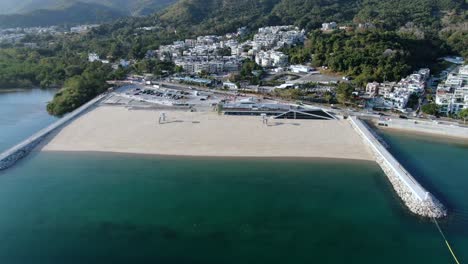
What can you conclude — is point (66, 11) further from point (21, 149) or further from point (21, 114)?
point (21, 149)

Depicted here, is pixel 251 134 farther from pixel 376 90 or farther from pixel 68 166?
pixel 376 90

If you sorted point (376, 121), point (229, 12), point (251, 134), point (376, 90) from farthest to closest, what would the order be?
point (229, 12) < point (376, 90) < point (376, 121) < point (251, 134)

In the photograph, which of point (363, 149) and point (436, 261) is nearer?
point (436, 261)

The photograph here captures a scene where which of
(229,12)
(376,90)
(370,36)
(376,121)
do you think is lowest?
(376,121)

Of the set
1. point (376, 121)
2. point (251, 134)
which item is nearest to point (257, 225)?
point (251, 134)

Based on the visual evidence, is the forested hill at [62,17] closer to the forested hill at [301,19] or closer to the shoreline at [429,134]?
the forested hill at [301,19]

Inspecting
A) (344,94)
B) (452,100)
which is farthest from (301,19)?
(452,100)

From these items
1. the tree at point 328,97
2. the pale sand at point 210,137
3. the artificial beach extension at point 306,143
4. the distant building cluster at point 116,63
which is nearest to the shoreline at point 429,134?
the artificial beach extension at point 306,143
